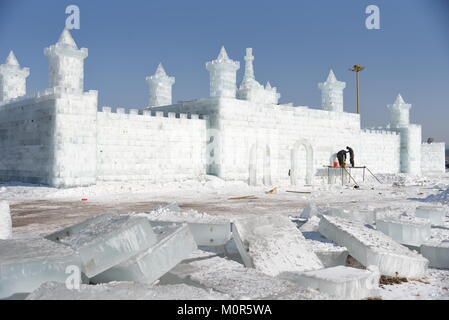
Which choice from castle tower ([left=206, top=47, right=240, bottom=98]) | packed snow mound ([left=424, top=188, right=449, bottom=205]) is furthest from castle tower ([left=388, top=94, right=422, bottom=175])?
packed snow mound ([left=424, top=188, right=449, bottom=205])

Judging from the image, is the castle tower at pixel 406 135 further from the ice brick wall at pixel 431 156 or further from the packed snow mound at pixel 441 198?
the packed snow mound at pixel 441 198

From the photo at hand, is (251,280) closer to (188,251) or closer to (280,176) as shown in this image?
(188,251)

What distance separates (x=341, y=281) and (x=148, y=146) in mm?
13362

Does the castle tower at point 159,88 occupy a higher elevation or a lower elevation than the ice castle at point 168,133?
higher

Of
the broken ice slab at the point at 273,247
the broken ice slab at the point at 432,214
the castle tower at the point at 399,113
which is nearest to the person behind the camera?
the broken ice slab at the point at 273,247

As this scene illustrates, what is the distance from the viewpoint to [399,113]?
27.6 m

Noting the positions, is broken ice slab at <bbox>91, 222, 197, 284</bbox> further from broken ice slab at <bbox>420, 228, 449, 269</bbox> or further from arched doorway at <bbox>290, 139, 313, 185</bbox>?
arched doorway at <bbox>290, 139, 313, 185</bbox>

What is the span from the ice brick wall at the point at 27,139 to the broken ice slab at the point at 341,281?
11942 mm

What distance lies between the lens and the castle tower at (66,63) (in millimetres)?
13695

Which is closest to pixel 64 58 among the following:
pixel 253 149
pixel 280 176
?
pixel 253 149

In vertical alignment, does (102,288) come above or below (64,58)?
below

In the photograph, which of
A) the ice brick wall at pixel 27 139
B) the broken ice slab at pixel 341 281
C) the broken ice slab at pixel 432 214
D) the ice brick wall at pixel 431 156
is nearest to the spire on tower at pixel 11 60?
the ice brick wall at pixel 27 139

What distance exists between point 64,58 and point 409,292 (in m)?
13.6
